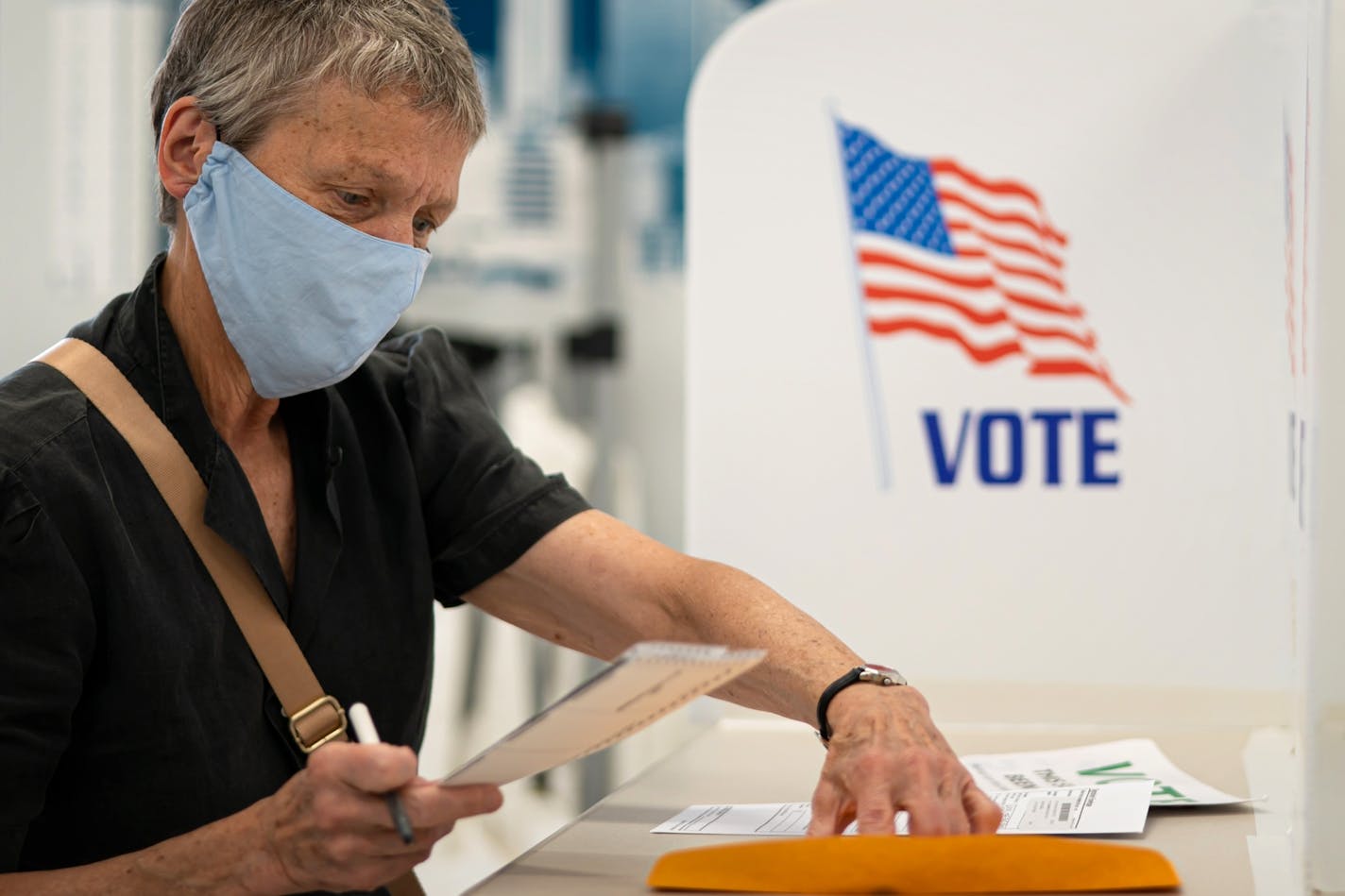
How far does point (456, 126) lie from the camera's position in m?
1.26

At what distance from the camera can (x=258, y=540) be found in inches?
49.6

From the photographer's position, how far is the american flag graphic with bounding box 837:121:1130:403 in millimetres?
1722

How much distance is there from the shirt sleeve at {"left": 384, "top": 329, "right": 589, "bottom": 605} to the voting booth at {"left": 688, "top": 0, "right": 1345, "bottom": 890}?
36cm

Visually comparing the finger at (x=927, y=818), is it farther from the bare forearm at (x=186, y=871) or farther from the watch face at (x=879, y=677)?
the bare forearm at (x=186, y=871)

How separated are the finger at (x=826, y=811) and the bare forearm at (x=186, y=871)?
14.4 inches

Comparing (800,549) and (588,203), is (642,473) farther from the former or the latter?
(800,549)

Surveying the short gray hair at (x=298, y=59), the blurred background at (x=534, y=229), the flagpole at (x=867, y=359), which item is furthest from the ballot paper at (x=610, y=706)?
the blurred background at (x=534, y=229)

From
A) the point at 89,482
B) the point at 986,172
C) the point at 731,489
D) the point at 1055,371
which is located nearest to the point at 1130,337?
the point at 1055,371

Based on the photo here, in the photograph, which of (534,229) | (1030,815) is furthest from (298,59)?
(534,229)

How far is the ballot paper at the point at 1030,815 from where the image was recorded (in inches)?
44.0

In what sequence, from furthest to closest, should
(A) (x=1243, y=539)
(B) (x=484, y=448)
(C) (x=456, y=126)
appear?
(A) (x=1243, y=539) < (B) (x=484, y=448) < (C) (x=456, y=126)

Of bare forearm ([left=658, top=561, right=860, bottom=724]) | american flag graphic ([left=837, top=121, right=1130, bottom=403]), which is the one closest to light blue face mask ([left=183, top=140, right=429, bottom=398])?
bare forearm ([left=658, top=561, right=860, bottom=724])

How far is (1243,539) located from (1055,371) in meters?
0.28

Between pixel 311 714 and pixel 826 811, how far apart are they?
43 cm
